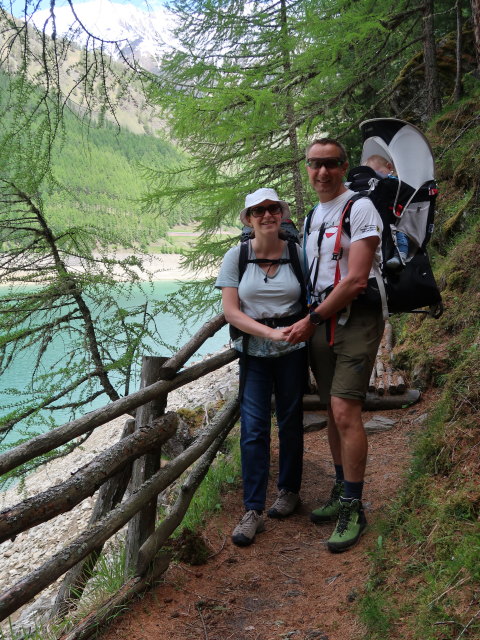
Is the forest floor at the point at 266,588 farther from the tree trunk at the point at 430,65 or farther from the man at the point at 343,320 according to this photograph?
the tree trunk at the point at 430,65

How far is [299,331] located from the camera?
9.82 ft

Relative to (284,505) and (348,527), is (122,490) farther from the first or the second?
(348,527)

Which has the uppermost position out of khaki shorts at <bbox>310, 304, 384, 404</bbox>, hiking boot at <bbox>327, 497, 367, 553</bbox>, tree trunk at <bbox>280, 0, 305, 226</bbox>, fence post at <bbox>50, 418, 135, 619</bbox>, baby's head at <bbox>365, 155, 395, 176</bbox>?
tree trunk at <bbox>280, 0, 305, 226</bbox>

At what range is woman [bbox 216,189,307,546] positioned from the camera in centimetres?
316

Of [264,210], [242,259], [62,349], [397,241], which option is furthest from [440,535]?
[62,349]

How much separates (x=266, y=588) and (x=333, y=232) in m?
1.92

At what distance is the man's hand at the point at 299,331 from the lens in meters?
2.98

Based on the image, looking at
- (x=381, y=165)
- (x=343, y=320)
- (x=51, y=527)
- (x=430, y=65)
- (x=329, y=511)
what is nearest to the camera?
(x=343, y=320)

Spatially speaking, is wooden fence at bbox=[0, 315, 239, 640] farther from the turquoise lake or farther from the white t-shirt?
the turquoise lake

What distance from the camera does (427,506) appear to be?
2709 millimetres

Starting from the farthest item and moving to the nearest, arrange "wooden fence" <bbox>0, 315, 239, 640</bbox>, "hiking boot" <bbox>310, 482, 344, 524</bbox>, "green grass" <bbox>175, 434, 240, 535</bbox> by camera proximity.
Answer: "green grass" <bbox>175, 434, 240, 535</bbox> < "hiking boot" <bbox>310, 482, 344, 524</bbox> < "wooden fence" <bbox>0, 315, 239, 640</bbox>

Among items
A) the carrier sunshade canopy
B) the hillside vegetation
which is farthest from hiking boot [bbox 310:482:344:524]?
the carrier sunshade canopy

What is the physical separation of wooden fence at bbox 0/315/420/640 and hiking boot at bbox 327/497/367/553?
0.90m

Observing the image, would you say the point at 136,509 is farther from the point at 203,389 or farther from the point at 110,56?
the point at 203,389
